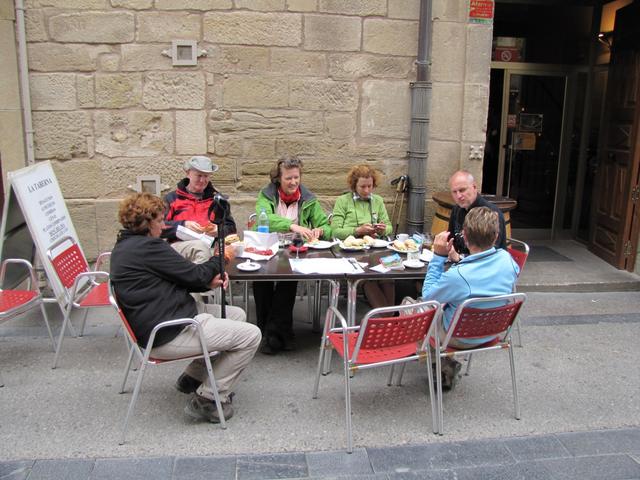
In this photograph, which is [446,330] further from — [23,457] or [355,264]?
[23,457]

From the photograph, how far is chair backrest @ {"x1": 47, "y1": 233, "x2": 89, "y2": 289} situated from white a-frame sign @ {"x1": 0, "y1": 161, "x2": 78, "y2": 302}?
0.05 m

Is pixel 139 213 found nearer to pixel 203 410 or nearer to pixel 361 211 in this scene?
pixel 203 410

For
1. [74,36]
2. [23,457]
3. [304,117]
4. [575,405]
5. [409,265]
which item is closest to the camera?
[23,457]

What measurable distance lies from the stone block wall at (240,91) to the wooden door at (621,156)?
162cm

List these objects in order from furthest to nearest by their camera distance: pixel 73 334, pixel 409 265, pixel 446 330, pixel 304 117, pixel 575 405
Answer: pixel 304 117 < pixel 73 334 < pixel 409 265 < pixel 575 405 < pixel 446 330

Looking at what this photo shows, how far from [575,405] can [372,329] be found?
152cm

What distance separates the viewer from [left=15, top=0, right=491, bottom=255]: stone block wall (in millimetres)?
5402

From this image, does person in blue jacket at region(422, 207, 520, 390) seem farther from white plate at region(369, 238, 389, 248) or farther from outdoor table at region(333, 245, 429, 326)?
white plate at region(369, 238, 389, 248)

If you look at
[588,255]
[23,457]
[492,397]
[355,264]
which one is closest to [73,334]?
[23,457]

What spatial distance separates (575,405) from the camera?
3752 millimetres

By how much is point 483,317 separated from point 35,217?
324 centimetres

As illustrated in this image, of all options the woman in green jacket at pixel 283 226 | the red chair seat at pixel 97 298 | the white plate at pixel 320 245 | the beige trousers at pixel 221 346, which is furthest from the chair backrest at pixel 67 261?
the white plate at pixel 320 245

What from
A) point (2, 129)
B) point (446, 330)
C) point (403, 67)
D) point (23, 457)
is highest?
point (403, 67)

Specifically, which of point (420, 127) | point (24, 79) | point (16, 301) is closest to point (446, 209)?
point (420, 127)
